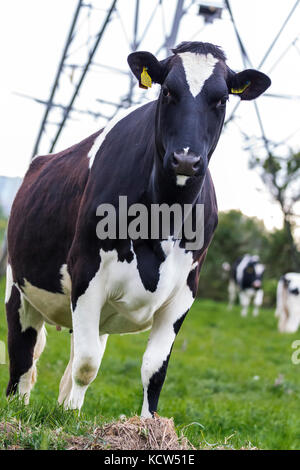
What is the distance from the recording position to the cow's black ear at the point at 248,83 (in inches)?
174

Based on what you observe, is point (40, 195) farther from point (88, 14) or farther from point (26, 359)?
point (88, 14)

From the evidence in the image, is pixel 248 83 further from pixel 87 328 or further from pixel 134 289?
pixel 87 328

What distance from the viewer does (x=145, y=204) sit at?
4.37 m

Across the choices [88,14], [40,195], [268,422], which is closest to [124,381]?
[268,422]

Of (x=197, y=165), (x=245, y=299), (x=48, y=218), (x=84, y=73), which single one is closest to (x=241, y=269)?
(x=245, y=299)

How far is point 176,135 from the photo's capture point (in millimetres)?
3918

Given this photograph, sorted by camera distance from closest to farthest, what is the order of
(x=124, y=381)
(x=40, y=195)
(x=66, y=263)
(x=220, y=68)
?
(x=220, y=68), (x=66, y=263), (x=40, y=195), (x=124, y=381)

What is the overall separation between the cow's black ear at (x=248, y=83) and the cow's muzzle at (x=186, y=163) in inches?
33.2

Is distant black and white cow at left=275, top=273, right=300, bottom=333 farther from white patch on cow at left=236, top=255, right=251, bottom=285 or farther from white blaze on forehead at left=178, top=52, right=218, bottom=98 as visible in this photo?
white blaze on forehead at left=178, top=52, right=218, bottom=98

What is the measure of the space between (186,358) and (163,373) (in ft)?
22.1

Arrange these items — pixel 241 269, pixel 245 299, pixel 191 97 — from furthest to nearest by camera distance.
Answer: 1. pixel 241 269
2. pixel 245 299
3. pixel 191 97

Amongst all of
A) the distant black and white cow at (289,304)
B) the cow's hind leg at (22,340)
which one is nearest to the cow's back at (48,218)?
the cow's hind leg at (22,340)

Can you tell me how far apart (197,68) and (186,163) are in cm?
71

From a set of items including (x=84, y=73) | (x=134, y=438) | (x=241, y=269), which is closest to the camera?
(x=134, y=438)
